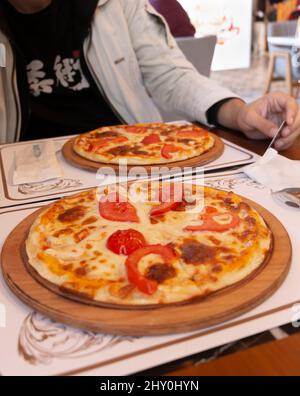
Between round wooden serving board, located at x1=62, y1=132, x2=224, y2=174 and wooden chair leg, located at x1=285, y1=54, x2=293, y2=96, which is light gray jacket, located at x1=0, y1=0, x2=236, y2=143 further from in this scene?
wooden chair leg, located at x1=285, y1=54, x2=293, y2=96

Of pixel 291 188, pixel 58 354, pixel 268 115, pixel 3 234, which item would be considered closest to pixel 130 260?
pixel 58 354

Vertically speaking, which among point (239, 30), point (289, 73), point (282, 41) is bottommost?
point (289, 73)

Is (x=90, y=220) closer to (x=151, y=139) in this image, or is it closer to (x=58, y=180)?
(x=58, y=180)

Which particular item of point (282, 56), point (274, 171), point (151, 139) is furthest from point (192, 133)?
point (282, 56)

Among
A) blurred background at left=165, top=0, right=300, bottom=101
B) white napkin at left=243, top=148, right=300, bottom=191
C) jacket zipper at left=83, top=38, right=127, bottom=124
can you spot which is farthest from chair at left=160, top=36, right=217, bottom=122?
blurred background at left=165, top=0, right=300, bottom=101

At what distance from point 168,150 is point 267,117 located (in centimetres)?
38

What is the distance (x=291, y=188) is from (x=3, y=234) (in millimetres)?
660

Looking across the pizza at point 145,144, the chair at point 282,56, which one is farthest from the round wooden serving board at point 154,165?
the chair at point 282,56

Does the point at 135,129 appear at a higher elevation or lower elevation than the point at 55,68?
lower

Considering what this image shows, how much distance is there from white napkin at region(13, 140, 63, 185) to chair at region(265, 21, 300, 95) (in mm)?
4867

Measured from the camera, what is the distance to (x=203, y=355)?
55 cm

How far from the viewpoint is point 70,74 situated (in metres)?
1.81

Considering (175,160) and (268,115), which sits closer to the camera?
(175,160)
